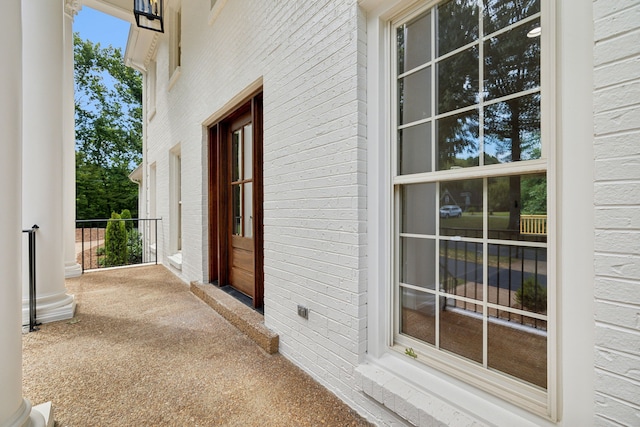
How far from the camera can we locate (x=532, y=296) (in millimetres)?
1203

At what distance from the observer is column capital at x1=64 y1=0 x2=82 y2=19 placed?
15.0 feet

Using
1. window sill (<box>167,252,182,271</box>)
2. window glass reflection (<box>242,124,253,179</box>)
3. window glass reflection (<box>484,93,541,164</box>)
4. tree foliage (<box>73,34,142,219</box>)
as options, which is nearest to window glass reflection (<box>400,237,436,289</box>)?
window glass reflection (<box>484,93,541,164</box>)

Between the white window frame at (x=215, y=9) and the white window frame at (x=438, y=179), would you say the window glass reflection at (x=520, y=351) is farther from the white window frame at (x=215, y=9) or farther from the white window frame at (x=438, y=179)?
the white window frame at (x=215, y=9)

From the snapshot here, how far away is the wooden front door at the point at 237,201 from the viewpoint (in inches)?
116

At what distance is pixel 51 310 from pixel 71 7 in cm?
459

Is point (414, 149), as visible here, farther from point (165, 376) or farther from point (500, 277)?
point (165, 376)

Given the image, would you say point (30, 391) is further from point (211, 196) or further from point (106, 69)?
point (106, 69)

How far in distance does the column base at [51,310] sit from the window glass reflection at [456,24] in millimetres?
4012

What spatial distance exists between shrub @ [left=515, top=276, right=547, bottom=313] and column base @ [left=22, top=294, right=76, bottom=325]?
3951mm

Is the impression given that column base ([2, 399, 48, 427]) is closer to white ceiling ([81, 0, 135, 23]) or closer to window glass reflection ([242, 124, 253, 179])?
window glass reflection ([242, 124, 253, 179])

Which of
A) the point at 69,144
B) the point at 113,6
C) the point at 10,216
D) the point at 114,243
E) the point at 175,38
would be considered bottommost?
the point at 114,243

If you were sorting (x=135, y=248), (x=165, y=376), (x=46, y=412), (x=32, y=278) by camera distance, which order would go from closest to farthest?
(x=46, y=412) → (x=165, y=376) → (x=32, y=278) → (x=135, y=248)

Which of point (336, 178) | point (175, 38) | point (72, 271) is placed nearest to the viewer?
point (336, 178)

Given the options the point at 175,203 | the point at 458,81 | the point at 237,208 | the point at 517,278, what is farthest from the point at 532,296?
the point at 175,203
